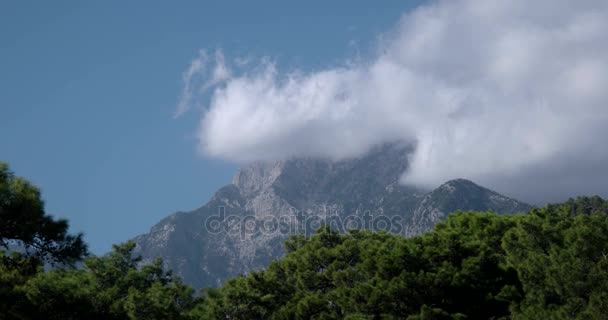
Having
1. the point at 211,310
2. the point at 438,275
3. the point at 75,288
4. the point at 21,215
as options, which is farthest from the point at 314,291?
the point at 21,215

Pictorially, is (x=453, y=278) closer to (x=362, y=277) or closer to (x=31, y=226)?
(x=362, y=277)

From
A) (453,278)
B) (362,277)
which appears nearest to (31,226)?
(453,278)

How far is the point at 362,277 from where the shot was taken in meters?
36.4

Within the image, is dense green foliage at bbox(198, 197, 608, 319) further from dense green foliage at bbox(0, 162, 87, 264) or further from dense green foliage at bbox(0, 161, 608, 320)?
dense green foliage at bbox(0, 162, 87, 264)

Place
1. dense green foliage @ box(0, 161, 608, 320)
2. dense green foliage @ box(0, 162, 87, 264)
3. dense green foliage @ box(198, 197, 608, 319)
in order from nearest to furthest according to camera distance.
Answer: dense green foliage @ box(0, 162, 87, 264) < dense green foliage @ box(0, 161, 608, 320) < dense green foliage @ box(198, 197, 608, 319)

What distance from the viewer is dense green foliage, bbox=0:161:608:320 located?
A: 1677 centimetres

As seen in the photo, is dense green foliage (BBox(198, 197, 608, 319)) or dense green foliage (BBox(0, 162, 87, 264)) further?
dense green foliage (BBox(198, 197, 608, 319))

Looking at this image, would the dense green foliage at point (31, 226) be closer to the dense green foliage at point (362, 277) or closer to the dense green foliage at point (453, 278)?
the dense green foliage at point (362, 277)

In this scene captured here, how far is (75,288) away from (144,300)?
983cm

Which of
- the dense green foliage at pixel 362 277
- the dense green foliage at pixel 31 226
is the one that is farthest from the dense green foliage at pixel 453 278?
the dense green foliage at pixel 31 226

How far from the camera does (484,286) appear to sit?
32469mm

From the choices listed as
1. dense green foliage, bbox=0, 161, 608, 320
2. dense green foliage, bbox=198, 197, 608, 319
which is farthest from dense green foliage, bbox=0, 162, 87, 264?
dense green foliage, bbox=198, 197, 608, 319

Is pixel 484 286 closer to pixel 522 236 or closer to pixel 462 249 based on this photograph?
pixel 462 249

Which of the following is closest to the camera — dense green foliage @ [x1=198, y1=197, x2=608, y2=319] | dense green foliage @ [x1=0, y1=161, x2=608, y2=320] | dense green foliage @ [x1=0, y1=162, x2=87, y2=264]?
dense green foliage @ [x1=0, y1=162, x2=87, y2=264]
